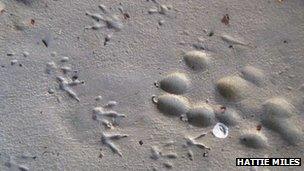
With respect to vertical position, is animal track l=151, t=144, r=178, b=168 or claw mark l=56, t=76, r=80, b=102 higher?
claw mark l=56, t=76, r=80, b=102

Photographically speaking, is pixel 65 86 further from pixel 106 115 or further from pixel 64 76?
pixel 106 115

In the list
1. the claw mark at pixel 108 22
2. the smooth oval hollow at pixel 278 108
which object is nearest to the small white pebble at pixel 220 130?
the smooth oval hollow at pixel 278 108

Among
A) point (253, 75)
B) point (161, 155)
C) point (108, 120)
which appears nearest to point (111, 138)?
point (108, 120)

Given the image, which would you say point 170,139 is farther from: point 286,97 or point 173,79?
point 286,97

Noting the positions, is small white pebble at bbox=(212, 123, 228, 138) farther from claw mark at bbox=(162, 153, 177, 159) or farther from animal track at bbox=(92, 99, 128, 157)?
animal track at bbox=(92, 99, 128, 157)

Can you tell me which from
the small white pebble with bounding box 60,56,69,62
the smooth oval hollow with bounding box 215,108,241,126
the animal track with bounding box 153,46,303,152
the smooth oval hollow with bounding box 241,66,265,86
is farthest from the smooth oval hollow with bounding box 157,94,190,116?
the small white pebble with bounding box 60,56,69,62

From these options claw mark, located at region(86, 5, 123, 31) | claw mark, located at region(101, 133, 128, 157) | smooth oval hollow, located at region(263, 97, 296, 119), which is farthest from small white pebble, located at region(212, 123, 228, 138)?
claw mark, located at region(86, 5, 123, 31)

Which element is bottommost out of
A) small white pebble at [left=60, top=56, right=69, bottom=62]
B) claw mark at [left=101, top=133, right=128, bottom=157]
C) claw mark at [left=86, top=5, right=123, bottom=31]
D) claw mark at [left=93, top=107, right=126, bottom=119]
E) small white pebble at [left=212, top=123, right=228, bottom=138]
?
claw mark at [left=101, top=133, right=128, bottom=157]

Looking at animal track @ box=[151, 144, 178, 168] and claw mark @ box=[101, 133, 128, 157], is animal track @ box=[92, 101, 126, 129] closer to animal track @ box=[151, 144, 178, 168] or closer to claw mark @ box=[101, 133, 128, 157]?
claw mark @ box=[101, 133, 128, 157]

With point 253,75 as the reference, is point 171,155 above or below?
below

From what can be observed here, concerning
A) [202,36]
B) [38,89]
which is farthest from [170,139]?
[38,89]

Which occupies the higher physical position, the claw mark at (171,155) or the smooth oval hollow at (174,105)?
the smooth oval hollow at (174,105)

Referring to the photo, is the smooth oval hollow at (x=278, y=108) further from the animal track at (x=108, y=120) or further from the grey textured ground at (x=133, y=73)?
the animal track at (x=108, y=120)
